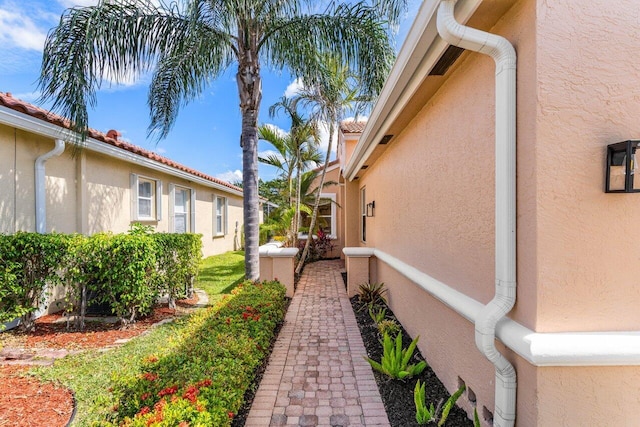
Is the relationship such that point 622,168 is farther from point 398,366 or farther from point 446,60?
point 398,366

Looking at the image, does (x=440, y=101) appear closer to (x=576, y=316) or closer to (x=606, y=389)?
(x=576, y=316)

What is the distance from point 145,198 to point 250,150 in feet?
17.0

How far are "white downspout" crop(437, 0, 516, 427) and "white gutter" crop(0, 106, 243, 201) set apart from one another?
7043 mm

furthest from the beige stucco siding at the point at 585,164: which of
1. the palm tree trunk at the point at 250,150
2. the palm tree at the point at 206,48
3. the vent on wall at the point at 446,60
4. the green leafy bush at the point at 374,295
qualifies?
the palm tree trunk at the point at 250,150

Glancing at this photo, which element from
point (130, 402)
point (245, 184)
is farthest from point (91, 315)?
point (130, 402)

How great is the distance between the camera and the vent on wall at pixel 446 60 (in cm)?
299

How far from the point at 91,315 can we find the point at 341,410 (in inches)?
226

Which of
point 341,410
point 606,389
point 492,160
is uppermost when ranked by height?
point 492,160

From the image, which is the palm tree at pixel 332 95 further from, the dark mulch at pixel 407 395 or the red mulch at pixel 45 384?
the red mulch at pixel 45 384

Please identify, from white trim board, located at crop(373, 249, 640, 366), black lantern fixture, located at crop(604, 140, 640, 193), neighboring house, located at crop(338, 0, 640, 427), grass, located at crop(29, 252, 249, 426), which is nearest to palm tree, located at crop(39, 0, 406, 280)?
grass, located at crop(29, 252, 249, 426)

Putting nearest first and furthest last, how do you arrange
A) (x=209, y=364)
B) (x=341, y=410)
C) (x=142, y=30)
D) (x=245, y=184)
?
(x=209, y=364)
(x=341, y=410)
(x=142, y=30)
(x=245, y=184)

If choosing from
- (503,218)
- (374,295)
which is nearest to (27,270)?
(374,295)

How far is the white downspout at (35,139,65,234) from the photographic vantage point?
6098 millimetres

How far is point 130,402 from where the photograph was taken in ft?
8.93
